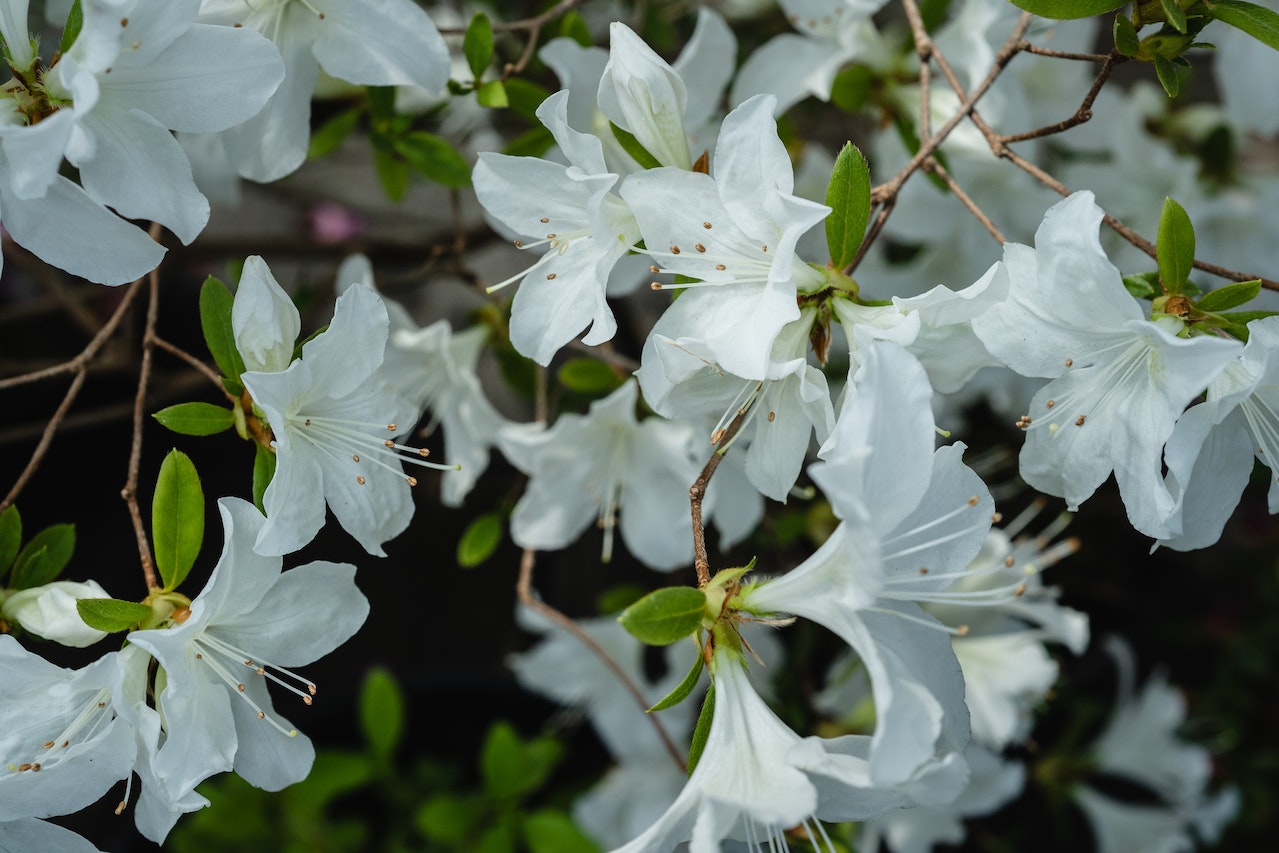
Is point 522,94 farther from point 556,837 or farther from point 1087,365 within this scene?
point 556,837

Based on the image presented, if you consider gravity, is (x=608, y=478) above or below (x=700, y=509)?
below

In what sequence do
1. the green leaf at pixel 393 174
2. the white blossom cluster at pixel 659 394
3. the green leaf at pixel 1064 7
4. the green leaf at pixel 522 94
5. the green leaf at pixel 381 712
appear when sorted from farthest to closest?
the green leaf at pixel 381 712 < the green leaf at pixel 393 174 < the green leaf at pixel 522 94 < the green leaf at pixel 1064 7 < the white blossom cluster at pixel 659 394

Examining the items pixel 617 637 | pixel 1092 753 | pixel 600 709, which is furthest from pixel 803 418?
pixel 1092 753

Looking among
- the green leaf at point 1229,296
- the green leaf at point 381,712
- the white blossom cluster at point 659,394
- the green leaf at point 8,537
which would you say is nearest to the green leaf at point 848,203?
the white blossom cluster at point 659,394

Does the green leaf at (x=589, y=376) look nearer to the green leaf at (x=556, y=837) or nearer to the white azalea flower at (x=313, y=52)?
the white azalea flower at (x=313, y=52)

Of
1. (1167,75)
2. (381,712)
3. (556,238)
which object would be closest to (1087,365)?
(1167,75)

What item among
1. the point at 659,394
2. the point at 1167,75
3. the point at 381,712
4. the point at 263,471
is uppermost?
the point at 1167,75

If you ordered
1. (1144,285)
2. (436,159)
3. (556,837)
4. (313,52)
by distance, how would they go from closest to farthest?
(1144,285), (313,52), (436,159), (556,837)
